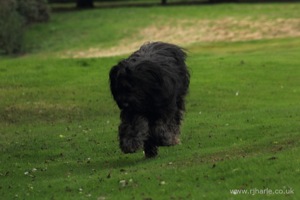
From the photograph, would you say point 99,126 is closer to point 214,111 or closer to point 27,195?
point 214,111

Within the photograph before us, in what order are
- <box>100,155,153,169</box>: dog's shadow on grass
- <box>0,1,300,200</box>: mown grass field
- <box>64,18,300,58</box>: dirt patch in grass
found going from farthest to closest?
<box>64,18,300,58</box>: dirt patch in grass < <box>100,155,153,169</box>: dog's shadow on grass < <box>0,1,300,200</box>: mown grass field

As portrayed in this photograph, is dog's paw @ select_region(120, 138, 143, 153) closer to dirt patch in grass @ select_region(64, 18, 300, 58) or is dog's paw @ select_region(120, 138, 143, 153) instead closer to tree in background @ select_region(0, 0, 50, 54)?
dirt patch in grass @ select_region(64, 18, 300, 58)

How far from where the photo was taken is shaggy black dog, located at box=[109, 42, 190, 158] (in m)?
12.7

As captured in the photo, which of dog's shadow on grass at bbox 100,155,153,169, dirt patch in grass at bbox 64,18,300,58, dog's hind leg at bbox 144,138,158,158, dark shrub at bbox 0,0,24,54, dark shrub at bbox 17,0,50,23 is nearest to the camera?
dog's shadow on grass at bbox 100,155,153,169

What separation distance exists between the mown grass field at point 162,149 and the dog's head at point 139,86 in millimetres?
964

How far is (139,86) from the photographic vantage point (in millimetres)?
12766

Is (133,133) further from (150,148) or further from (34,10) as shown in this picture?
(34,10)

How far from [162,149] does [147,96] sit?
172 centimetres

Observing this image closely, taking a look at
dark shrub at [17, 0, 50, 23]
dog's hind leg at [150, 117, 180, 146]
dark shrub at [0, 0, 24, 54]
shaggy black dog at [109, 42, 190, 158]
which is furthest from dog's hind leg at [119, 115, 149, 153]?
dark shrub at [17, 0, 50, 23]

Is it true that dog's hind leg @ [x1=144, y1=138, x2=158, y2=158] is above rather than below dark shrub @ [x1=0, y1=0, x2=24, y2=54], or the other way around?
above

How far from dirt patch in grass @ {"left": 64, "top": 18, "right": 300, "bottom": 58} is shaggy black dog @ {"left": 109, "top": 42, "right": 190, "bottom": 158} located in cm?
2649

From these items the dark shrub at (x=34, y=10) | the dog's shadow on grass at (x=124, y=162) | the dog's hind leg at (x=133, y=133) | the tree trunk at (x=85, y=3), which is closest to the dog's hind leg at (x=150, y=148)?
the dog's shadow on grass at (x=124, y=162)

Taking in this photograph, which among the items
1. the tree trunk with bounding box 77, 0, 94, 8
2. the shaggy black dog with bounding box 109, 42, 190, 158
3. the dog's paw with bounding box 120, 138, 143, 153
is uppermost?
the shaggy black dog with bounding box 109, 42, 190, 158

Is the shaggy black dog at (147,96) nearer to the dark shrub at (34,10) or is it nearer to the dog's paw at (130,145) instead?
the dog's paw at (130,145)
